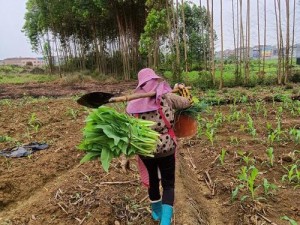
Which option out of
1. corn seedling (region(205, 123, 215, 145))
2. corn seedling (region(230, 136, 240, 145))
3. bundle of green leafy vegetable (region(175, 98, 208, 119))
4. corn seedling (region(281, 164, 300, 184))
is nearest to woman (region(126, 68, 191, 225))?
bundle of green leafy vegetable (region(175, 98, 208, 119))

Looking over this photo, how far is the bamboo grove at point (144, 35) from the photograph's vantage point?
1498cm

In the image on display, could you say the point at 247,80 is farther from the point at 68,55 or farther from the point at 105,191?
the point at 68,55

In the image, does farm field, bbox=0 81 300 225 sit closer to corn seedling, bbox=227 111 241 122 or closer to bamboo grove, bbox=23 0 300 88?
corn seedling, bbox=227 111 241 122

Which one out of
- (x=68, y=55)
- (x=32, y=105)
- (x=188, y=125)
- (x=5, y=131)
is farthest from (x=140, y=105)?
(x=68, y=55)

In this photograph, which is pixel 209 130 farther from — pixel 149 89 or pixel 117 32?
pixel 117 32

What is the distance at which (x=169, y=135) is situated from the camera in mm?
3324

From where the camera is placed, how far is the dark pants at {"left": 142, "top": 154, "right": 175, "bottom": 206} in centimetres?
330

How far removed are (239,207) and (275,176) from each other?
95cm

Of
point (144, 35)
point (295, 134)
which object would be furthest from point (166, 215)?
point (144, 35)

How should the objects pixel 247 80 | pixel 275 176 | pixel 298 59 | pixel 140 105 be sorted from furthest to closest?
pixel 298 59
pixel 247 80
pixel 275 176
pixel 140 105

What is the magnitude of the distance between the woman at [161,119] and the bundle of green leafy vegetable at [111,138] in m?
0.34

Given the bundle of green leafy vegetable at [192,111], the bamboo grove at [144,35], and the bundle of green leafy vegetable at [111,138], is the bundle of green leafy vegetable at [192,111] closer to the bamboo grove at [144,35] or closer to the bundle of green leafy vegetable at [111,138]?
the bundle of green leafy vegetable at [111,138]

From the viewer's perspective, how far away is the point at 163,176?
3.36m

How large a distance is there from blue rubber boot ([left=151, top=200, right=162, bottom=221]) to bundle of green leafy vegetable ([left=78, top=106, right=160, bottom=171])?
2.55 ft
